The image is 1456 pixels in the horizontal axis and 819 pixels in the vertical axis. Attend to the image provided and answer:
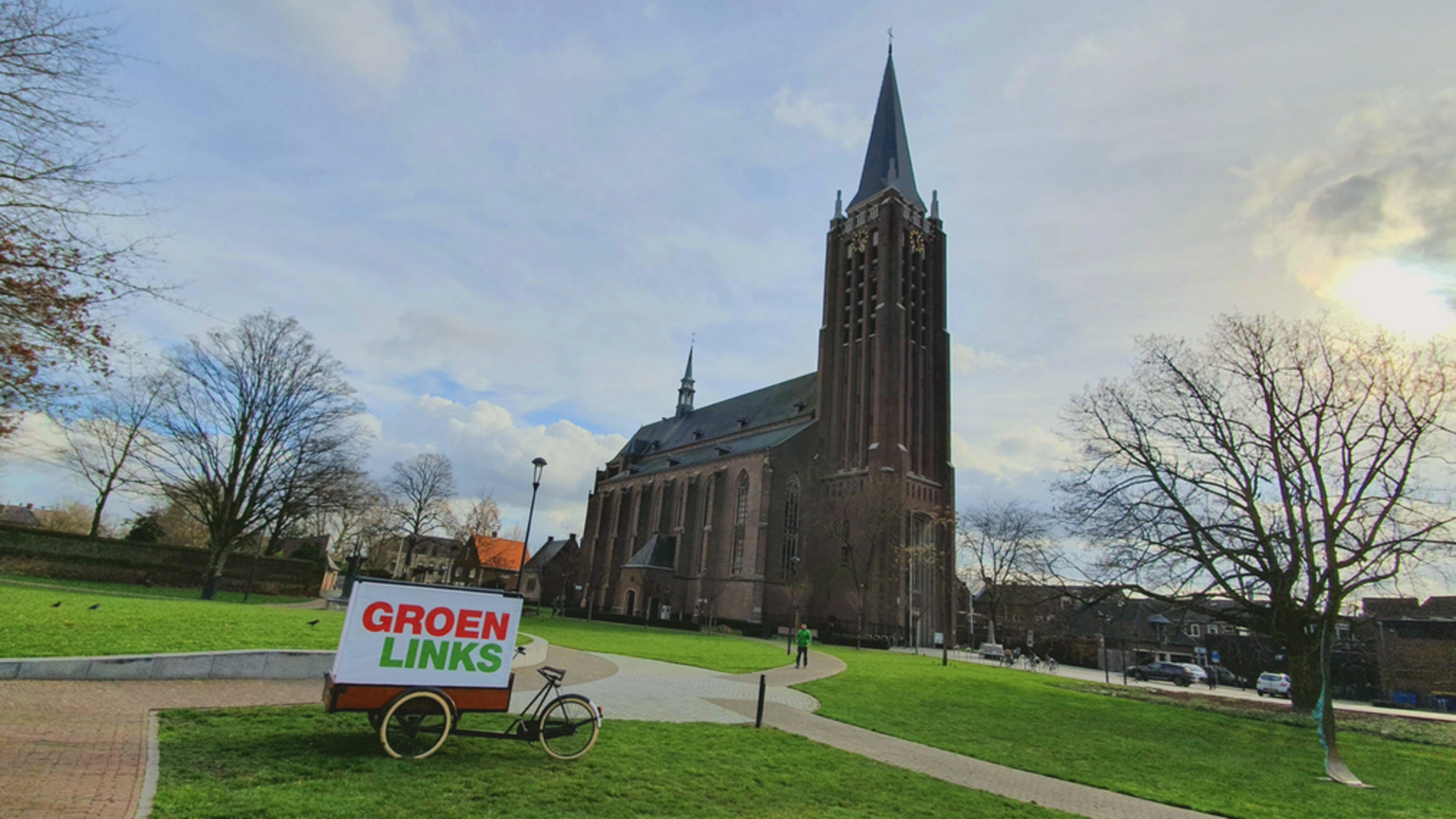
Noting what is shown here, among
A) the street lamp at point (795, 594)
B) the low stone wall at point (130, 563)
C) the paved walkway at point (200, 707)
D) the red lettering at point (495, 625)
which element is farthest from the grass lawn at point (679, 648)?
the low stone wall at point (130, 563)

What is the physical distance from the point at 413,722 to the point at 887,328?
45554 millimetres

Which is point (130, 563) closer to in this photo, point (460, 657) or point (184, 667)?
point (184, 667)

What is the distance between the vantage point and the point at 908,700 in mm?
15781

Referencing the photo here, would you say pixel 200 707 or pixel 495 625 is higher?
pixel 495 625

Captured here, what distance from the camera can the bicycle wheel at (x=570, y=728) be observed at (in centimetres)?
745

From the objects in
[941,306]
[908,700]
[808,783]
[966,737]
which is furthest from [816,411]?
[808,783]

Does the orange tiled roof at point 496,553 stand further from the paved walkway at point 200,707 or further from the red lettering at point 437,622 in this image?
the red lettering at point 437,622

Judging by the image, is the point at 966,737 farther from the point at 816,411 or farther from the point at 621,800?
the point at 816,411

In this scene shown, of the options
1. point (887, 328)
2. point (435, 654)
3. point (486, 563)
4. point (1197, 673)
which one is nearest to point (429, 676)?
point (435, 654)

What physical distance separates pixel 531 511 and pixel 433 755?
67.2ft

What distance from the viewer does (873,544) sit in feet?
142

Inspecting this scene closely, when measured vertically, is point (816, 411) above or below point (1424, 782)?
above

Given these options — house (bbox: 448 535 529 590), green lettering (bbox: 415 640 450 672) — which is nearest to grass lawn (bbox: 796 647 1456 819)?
green lettering (bbox: 415 640 450 672)

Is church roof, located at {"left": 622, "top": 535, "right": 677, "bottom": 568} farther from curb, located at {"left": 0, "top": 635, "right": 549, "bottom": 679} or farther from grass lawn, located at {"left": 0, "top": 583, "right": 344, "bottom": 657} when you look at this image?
curb, located at {"left": 0, "top": 635, "right": 549, "bottom": 679}
